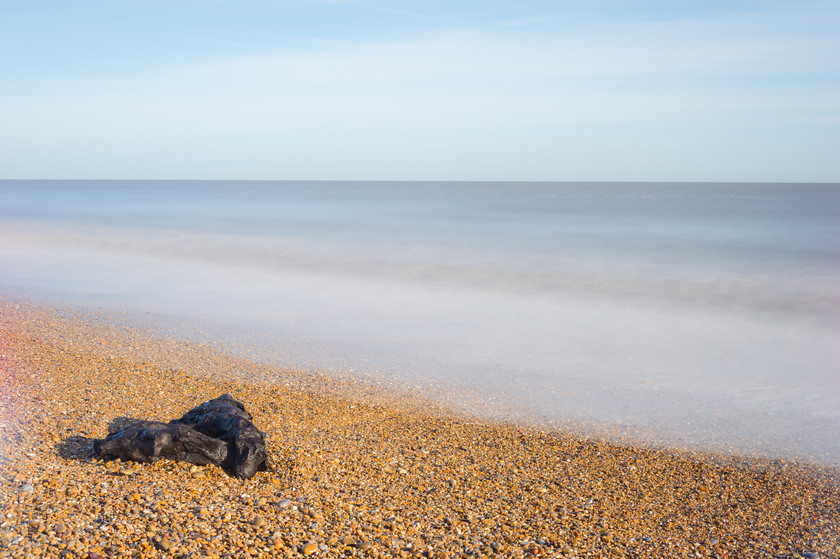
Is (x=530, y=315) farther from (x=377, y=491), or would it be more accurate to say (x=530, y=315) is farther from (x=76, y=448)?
(x=76, y=448)

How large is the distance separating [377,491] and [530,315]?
24.2 ft

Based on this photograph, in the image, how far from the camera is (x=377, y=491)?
13.6ft

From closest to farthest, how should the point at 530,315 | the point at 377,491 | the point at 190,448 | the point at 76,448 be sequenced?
the point at 377,491
the point at 190,448
the point at 76,448
the point at 530,315

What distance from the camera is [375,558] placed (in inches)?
133

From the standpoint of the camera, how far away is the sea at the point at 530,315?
20.8ft

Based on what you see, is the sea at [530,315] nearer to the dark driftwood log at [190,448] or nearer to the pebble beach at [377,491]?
the pebble beach at [377,491]

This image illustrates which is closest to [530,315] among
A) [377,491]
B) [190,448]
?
[377,491]

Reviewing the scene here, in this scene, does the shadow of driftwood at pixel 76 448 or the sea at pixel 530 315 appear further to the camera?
the sea at pixel 530 315

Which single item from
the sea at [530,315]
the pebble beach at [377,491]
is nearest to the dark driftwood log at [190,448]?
the pebble beach at [377,491]

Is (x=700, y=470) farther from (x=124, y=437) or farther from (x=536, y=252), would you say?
(x=536, y=252)

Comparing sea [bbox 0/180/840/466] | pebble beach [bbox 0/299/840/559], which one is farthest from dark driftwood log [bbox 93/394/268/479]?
Result: sea [bbox 0/180/840/466]

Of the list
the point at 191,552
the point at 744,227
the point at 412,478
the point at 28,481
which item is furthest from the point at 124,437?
the point at 744,227

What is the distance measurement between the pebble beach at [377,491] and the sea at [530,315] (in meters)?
0.71

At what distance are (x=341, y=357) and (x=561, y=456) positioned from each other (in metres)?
3.50
